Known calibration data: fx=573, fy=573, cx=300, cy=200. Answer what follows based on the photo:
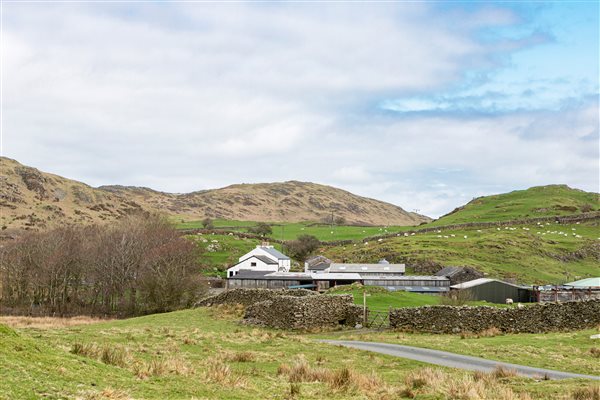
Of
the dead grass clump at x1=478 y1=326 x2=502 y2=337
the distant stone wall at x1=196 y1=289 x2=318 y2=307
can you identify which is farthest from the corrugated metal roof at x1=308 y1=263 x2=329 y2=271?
the dead grass clump at x1=478 y1=326 x2=502 y2=337

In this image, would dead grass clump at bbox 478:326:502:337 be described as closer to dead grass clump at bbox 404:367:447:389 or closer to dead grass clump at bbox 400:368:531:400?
dead grass clump at bbox 400:368:531:400

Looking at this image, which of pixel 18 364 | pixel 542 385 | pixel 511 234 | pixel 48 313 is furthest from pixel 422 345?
pixel 511 234

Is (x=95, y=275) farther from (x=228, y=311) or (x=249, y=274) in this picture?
(x=249, y=274)

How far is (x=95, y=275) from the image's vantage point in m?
78.8

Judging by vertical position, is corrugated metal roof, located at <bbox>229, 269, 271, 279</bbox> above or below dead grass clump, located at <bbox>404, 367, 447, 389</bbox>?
above

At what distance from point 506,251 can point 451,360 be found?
118 m

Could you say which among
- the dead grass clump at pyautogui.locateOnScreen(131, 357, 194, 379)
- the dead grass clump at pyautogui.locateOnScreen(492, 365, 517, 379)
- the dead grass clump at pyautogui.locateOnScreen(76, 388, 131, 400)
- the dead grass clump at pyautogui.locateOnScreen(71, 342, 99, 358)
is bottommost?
the dead grass clump at pyautogui.locateOnScreen(492, 365, 517, 379)

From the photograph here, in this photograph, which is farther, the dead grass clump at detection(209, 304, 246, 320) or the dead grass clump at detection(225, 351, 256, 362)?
the dead grass clump at detection(209, 304, 246, 320)

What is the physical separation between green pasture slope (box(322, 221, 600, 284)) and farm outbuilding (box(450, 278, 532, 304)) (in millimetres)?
28602

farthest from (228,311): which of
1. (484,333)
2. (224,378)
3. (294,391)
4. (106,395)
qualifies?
(106,395)

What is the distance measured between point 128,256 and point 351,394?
227ft

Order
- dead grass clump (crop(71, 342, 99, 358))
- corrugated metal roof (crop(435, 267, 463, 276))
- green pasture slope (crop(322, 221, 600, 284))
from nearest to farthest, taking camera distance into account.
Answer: dead grass clump (crop(71, 342, 99, 358)) → corrugated metal roof (crop(435, 267, 463, 276)) → green pasture slope (crop(322, 221, 600, 284))

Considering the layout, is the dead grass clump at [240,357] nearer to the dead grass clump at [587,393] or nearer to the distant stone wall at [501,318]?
the dead grass clump at [587,393]

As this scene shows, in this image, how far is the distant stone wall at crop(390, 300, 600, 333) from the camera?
132 feet
